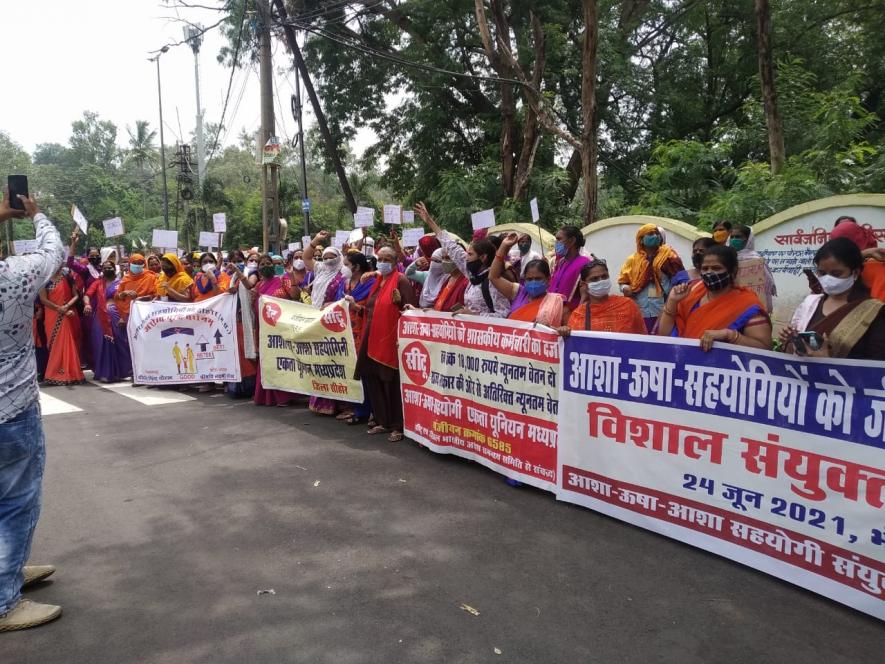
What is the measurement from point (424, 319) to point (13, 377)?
3267 mm

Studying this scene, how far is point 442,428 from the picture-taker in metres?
5.52

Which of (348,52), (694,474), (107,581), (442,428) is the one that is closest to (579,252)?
(442,428)

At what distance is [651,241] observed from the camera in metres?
6.11

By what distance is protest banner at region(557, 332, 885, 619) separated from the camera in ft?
9.97

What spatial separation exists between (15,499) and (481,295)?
364cm

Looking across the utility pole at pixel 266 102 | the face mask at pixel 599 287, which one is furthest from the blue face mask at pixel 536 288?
the utility pole at pixel 266 102

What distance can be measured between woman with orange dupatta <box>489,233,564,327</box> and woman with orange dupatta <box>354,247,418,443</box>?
1219mm

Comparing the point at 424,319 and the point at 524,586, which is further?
the point at 424,319

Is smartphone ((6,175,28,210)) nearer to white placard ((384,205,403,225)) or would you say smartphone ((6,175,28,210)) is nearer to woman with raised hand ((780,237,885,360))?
woman with raised hand ((780,237,885,360))

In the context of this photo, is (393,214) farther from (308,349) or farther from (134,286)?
(134,286)

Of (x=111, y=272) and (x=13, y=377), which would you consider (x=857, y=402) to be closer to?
(x=13, y=377)

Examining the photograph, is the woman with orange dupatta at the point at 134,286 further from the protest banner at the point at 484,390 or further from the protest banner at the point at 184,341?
the protest banner at the point at 484,390

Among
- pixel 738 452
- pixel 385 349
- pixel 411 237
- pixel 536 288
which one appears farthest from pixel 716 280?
pixel 411 237

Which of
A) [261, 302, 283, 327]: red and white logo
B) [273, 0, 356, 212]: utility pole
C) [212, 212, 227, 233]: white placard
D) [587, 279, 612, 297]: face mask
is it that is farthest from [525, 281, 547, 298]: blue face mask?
[273, 0, 356, 212]: utility pole
